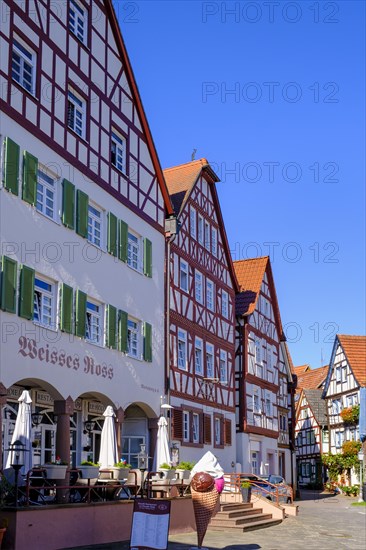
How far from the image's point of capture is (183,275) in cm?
3025

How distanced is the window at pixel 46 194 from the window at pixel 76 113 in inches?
78.4

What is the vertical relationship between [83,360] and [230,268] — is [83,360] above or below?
below

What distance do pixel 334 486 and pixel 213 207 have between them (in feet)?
94.9

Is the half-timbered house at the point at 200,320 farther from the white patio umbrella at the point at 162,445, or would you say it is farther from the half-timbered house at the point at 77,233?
the white patio umbrella at the point at 162,445

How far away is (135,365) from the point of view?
2420cm

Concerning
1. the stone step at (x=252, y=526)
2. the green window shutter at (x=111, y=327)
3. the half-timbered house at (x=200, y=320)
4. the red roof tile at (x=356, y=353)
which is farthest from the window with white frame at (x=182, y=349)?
the red roof tile at (x=356, y=353)

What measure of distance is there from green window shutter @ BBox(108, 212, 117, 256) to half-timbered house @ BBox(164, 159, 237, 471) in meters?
5.22

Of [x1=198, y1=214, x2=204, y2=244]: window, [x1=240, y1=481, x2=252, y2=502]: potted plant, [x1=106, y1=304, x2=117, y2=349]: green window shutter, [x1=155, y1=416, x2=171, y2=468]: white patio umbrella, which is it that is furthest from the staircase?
[x1=198, y1=214, x2=204, y2=244]: window

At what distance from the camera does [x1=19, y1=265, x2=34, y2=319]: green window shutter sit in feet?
59.4

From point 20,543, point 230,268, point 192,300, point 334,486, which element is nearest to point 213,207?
point 230,268

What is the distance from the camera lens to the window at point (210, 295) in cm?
3281

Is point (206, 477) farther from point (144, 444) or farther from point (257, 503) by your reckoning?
point (257, 503)

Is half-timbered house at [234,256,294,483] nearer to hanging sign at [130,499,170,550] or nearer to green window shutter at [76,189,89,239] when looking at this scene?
green window shutter at [76,189,89,239]

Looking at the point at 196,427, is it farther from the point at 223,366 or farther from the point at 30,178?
the point at 30,178
